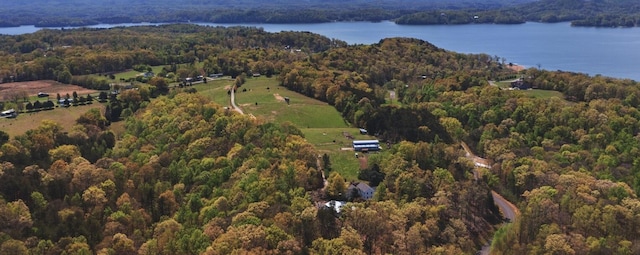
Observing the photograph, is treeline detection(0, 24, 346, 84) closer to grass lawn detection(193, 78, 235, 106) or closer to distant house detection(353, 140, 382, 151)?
grass lawn detection(193, 78, 235, 106)

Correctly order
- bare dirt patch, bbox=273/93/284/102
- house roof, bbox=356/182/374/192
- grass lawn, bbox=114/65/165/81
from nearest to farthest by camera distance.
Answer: house roof, bbox=356/182/374/192
bare dirt patch, bbox=273/93/284/102
grass lawn, bbox=114/65/165/81

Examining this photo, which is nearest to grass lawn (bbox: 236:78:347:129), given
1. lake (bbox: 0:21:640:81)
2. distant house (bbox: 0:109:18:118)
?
distant house (bbox: 0:109:18:118)

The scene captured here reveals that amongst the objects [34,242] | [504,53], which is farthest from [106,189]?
[504,53]

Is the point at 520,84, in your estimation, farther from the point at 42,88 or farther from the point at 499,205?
the point at 42,88

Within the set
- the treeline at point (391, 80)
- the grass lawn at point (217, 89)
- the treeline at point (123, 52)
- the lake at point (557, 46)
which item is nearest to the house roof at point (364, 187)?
the treeline at point (391, 80)

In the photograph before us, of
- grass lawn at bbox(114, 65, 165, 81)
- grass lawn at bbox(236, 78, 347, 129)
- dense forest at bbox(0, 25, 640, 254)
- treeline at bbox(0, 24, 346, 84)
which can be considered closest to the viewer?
dense forest at bbox(0, 25, 640, 254)

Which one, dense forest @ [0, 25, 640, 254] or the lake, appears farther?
the lake

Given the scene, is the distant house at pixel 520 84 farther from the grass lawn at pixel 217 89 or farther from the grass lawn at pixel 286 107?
the grass lawn at pixel 217 89

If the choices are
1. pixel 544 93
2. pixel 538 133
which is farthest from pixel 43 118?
pixel 544 93
